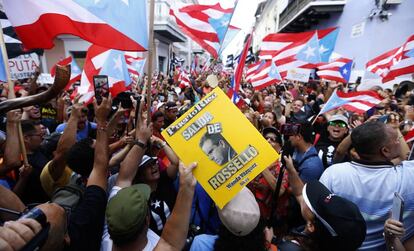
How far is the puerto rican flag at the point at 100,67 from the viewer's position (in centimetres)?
430

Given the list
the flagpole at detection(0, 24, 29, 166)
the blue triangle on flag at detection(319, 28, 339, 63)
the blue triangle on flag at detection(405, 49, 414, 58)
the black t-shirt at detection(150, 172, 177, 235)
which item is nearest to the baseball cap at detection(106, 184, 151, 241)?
the black t-shirt at detection(150, 172, 177, 235)

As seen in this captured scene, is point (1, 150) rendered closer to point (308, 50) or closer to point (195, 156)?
point (195, 156)

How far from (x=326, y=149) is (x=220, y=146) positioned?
2.39 meters

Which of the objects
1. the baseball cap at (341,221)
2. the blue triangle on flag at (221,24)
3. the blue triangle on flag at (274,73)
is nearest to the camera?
the baseball cap at (341,221)

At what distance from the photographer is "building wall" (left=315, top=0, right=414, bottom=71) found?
40.3ft

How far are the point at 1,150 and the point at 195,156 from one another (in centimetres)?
205

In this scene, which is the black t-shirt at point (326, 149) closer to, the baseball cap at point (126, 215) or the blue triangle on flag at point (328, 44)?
the baseball cap at point (126, 215)

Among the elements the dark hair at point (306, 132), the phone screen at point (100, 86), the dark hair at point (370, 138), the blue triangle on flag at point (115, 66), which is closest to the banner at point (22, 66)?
the blue triangle on flag at point (115, 66)

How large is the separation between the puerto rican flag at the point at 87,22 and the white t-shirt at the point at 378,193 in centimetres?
199

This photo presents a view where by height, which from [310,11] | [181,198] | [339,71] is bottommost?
[181,198]

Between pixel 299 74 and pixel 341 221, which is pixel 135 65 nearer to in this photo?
pixel 299 74

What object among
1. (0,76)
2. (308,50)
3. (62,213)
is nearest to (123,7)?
(0,76)

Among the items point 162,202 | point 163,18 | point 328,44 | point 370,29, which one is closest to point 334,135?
point 162,202

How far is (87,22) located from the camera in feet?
8.09
